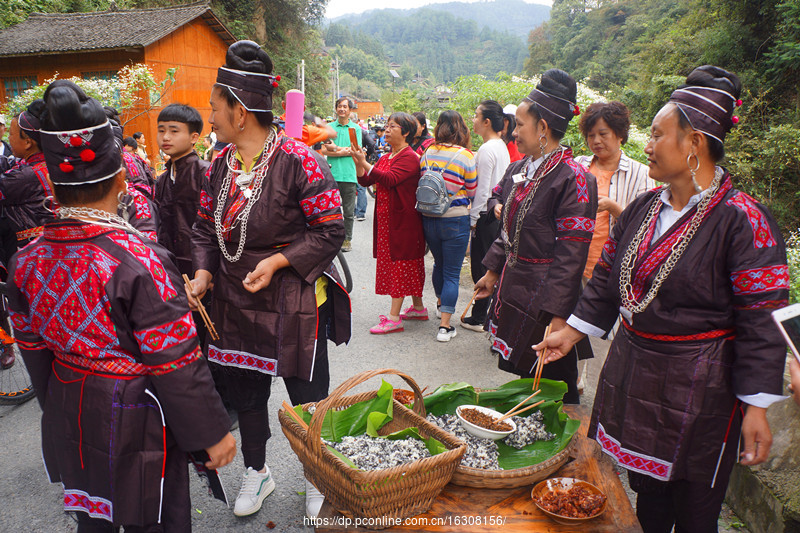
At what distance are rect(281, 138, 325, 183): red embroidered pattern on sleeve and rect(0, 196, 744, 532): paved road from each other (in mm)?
1740

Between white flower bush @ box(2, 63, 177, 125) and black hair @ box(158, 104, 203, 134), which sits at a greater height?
black hair @ box(158, 104, 203, 134)

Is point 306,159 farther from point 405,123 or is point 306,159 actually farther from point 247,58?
point 405,123

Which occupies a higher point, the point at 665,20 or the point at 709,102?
the point at 665,20

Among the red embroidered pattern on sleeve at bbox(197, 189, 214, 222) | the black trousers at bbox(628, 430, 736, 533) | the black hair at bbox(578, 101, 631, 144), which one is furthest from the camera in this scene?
the black hair at bbox(578, 101, 631, 144)

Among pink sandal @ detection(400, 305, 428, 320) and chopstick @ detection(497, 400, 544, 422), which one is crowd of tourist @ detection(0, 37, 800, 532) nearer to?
chopstick @ detection(497, 400, 544, 422)

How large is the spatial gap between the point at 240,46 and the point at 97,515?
190 cm

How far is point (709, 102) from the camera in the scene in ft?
5.88

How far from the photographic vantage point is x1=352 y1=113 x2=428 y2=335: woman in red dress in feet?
16.6

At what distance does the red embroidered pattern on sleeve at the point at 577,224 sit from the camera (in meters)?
2.66

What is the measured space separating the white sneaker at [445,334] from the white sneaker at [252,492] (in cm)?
255

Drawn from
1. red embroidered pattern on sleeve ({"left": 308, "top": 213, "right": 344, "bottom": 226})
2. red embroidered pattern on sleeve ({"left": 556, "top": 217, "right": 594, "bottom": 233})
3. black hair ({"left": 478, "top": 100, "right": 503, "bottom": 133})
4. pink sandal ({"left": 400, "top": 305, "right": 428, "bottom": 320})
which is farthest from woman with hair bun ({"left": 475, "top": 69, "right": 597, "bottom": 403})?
pink sandal ({"left": 400, "top": 305, "right": 428, "bottom": 320})

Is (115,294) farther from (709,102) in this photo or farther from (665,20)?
(665,20)

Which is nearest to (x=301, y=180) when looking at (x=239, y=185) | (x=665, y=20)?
(x=239, y=185)

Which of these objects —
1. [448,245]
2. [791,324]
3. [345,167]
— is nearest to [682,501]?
[791,324]
